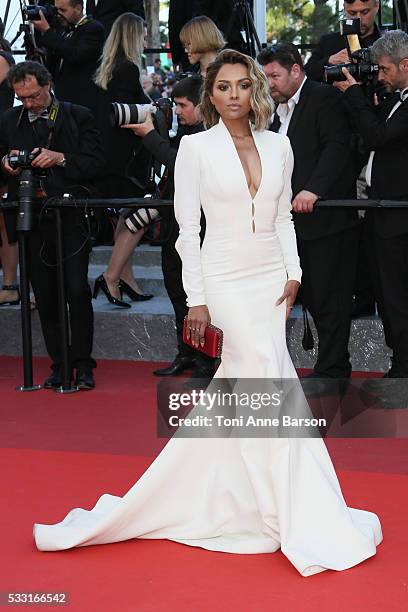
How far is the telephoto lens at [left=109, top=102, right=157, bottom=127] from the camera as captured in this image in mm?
6059

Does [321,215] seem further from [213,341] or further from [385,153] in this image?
[213,341]

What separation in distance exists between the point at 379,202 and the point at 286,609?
2796 millimetres

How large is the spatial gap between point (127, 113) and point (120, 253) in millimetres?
1607

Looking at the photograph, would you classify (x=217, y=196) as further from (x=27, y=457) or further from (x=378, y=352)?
(x=378, y=352)

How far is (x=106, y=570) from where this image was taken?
3.85m

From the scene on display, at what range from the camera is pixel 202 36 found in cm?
715

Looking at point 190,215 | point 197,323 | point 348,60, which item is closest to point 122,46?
point 348,60

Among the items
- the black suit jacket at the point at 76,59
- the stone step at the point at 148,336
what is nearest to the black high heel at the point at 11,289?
the stone step at the point at 148,336

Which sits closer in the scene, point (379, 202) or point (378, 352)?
point (379, 202)

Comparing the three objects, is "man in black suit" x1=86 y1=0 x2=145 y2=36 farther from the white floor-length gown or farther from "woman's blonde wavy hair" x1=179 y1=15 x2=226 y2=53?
the white floor-length gown

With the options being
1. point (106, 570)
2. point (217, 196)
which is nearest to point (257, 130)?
point (217, 196)

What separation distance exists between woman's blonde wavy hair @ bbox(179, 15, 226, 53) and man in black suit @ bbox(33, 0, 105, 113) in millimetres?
1132

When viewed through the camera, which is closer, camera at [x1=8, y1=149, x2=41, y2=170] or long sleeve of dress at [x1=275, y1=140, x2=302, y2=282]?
long sleeve of dress at [x1=275, y1=140, x2=302, y2=282]

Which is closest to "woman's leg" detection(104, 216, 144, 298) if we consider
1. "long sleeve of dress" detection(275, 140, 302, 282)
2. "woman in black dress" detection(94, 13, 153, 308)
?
"woman in black dress" detection(94, 13, 153, 308)
